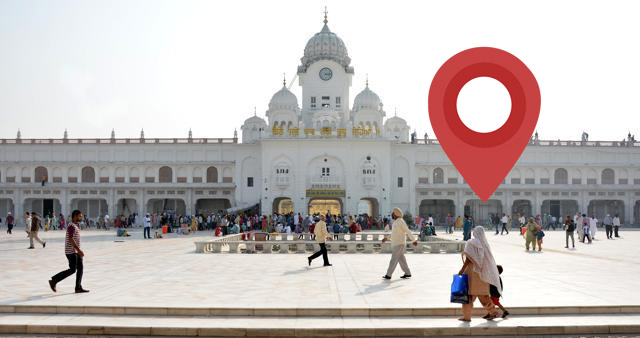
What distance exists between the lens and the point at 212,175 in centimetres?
5391

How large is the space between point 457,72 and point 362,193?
→ 32330 mm

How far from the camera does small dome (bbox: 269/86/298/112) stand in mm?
54219

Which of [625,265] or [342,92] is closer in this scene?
[625,265]

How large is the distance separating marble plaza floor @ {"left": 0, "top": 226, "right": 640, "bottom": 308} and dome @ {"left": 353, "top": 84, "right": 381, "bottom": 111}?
34.5m

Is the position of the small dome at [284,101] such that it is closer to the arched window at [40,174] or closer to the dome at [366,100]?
the dome at [366,100]

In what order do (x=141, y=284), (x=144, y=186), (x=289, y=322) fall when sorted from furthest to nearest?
(x=144, y=186) < (x=141, y=284) < (x=289, y=322)

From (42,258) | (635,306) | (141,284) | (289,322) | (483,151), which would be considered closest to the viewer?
(289,322)

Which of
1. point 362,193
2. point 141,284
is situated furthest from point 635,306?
point 362,193

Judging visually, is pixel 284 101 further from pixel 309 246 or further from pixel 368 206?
pixel 309 246

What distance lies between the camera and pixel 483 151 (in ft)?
58.2

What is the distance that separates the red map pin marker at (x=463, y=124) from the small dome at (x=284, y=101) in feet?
121

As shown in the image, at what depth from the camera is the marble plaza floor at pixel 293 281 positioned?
1095 centimetres

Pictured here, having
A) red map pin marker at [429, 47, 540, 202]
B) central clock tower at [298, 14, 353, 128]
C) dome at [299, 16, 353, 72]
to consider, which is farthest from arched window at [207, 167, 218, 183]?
red map pin marker at [429, 47, 540, 202]

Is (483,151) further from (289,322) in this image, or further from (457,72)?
(289,322)
